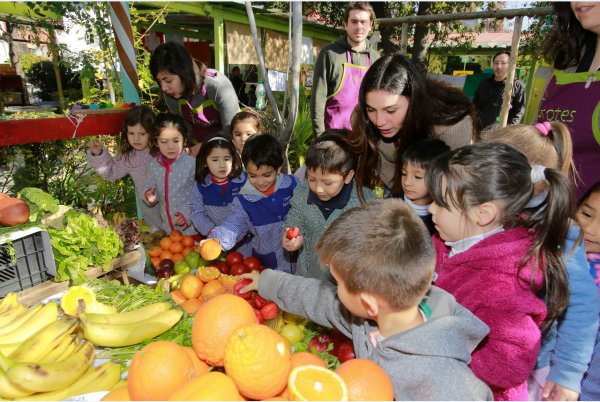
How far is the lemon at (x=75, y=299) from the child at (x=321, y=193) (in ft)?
3.63

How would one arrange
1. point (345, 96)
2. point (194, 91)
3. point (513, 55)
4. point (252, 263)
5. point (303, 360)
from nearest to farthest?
point (303, 360)
point (252, 263)
point (194, 91)
point (345, 96)
point (513, 55)

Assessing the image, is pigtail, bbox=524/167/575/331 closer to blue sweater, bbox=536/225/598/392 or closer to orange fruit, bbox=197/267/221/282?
blue sweater, bbox=536/225/598/392

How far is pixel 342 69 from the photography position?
4453mm

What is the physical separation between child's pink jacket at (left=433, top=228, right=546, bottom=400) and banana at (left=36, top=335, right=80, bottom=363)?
5.31ft

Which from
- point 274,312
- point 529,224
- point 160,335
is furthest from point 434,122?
point 160,335

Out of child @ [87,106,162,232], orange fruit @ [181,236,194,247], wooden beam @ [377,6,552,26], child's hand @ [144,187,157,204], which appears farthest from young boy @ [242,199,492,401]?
wooden beam @ [377,6,552,26]

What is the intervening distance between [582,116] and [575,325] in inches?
47.6

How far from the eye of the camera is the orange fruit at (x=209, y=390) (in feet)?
3.82

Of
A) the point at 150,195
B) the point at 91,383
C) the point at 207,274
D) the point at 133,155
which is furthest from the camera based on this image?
the point at 133,155

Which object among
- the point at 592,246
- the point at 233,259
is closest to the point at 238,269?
the point at 233,259

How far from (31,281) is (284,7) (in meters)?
14.8

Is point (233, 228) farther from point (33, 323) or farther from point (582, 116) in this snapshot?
point (582, 116)

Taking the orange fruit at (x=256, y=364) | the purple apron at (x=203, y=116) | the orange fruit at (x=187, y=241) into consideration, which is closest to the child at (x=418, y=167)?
the orange fruit at (x=256, y=364)

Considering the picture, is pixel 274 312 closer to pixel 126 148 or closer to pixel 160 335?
pixel 160 335
